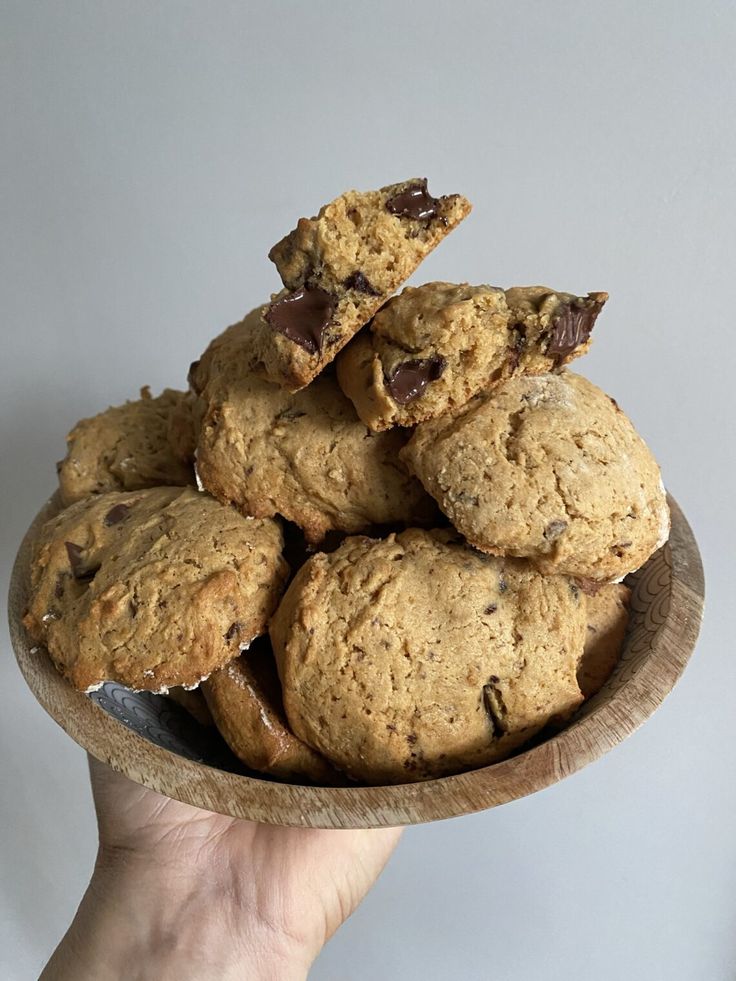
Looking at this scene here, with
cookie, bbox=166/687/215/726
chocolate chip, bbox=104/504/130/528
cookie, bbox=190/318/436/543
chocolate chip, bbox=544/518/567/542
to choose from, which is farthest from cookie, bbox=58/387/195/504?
chocolate chip, bbox=544/518/567/542

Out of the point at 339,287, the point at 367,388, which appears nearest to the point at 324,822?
Answer: the point at 367,388

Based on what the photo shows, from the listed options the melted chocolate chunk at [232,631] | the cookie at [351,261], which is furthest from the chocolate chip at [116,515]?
the cookie at [351,261]

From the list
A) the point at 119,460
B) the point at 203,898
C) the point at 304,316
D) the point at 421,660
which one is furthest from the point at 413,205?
the point at 203,898

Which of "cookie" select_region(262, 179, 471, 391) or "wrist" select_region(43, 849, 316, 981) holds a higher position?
"cookie" select_region(262, 179, 471, 391)

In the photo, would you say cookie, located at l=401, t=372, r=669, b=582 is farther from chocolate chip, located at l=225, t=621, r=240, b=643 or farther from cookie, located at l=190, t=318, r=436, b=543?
chocolate chip, located at l=225, t=621, r=240, b=643

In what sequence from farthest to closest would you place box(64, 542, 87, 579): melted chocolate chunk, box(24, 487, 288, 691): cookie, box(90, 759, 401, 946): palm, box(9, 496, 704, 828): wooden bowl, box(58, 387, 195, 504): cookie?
1. box(90, 759, 401, 946): palm
2. box(58, 387, 195, 504): cookie
3. box(64, 542, 87, 579): melted chocolate chunk
4. box(24, 487, 288, 691): cookie
5. box(9, 496, 704, 828): wooden bowl

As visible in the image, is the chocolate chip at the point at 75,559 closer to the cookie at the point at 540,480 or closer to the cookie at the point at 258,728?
the cookie at the point at 258,728

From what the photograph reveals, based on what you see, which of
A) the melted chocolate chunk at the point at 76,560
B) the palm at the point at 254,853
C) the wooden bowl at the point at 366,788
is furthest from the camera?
the palm at the point at 254,853

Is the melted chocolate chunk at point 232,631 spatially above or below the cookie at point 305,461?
below
